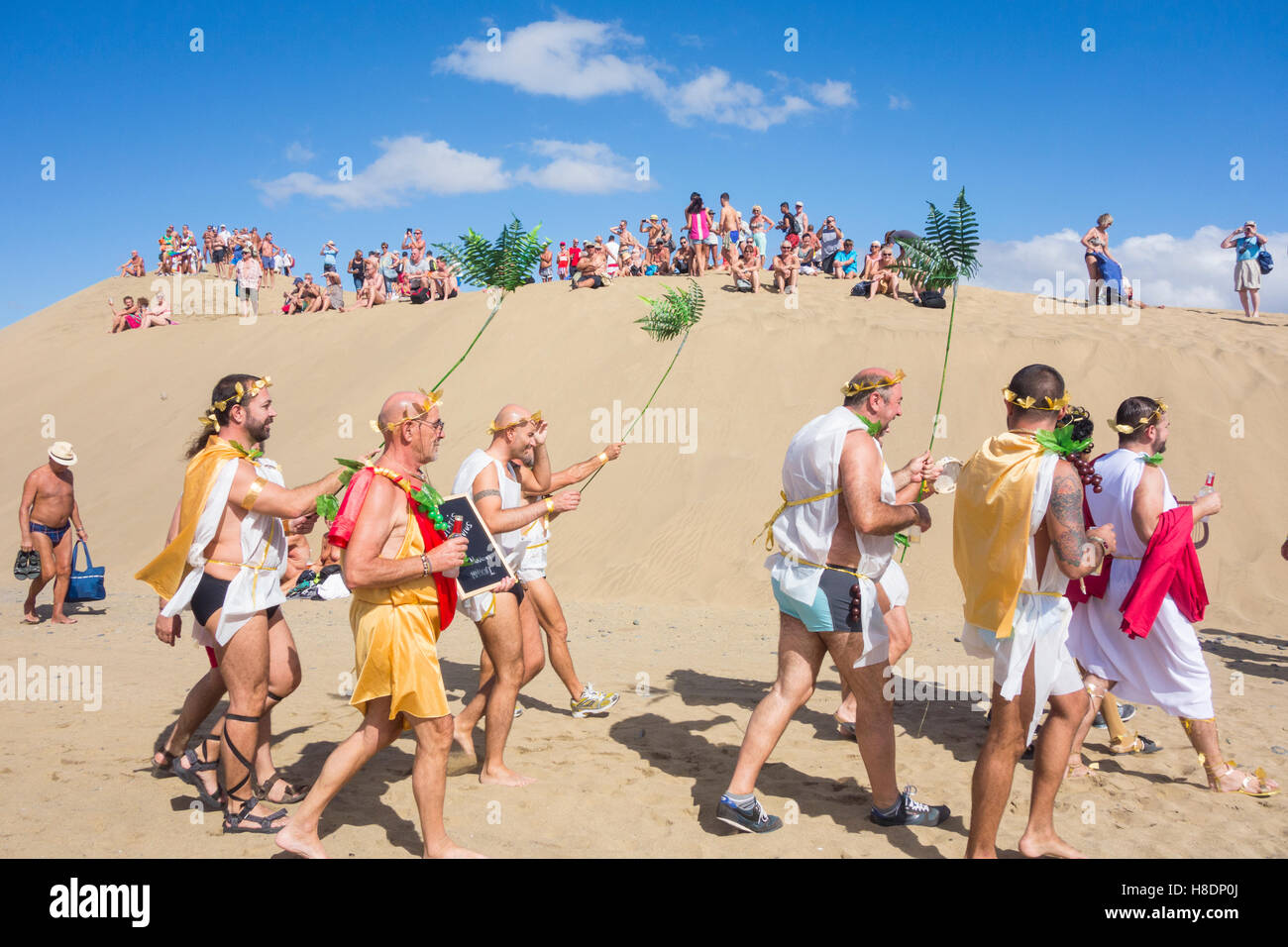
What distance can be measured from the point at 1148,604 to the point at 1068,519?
1.48 m

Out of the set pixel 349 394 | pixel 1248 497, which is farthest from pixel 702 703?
pixel 349 394

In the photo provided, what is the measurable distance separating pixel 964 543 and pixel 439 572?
82.1 inches

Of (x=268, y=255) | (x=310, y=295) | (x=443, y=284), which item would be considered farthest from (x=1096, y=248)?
(x=268, y=255)

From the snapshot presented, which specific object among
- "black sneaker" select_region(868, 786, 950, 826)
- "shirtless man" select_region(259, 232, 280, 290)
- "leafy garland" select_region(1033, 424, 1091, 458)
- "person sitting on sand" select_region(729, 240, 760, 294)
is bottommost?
"black sneaker" select_region(868, 786, 950, 826)

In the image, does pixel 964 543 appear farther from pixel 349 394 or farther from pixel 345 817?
pixel 349 394

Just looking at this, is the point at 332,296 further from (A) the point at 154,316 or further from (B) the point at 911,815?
(B) the point at 911,815

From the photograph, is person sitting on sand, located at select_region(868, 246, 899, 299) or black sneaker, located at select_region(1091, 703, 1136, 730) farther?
person sitting on sand, located at select_region(868, 246, 899, 299)

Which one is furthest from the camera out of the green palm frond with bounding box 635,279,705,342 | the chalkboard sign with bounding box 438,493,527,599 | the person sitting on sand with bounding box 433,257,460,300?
the person sitting on sand with bounding box 433,257,460,300

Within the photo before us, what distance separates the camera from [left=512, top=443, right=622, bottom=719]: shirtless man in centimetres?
547

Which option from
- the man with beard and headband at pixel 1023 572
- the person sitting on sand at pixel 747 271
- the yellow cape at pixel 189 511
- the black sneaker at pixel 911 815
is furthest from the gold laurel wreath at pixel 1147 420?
the person sitting on sand at pixel 747 271

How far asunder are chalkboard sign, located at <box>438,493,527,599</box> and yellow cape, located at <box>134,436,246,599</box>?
3.73ft

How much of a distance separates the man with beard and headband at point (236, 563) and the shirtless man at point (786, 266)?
12948 mm

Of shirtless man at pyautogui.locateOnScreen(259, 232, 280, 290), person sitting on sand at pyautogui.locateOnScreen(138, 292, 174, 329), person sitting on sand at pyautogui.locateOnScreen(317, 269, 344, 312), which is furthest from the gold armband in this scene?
shirtless man at pyautogui.locateOnScreen(259, 232, 280, 290)

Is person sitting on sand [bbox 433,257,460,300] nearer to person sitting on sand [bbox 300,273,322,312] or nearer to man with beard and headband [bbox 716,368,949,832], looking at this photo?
person sitting on sand [bbox 300,273,322,312]
